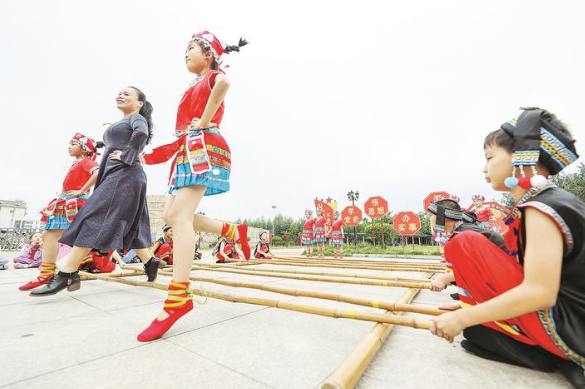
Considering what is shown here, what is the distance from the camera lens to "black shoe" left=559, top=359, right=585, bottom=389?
32.5 inches

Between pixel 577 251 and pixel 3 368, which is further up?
pixel 577 251

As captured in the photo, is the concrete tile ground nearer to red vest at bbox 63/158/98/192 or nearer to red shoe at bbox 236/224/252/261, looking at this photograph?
red shoe at bbox 236/224/252/261

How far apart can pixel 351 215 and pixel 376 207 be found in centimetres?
152

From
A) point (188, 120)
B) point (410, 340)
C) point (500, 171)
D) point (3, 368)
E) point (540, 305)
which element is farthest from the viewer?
point (188, 120)

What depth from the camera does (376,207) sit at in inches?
542

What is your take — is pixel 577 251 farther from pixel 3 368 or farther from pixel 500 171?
pixel 3 368

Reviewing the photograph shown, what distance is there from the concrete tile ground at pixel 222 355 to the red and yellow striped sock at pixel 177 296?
13 cm

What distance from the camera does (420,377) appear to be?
892 mm

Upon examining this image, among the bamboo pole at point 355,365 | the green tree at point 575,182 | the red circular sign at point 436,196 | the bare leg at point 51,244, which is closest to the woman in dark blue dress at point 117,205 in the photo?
the bare leg at point 51,244

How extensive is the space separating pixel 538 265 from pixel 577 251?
6.3 inches

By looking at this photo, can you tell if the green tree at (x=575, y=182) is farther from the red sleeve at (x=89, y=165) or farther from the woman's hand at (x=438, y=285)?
the red sleeve at (x=89, y=165)

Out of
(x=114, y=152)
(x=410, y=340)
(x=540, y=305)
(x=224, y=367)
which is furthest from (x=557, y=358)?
(x=114, y=152)

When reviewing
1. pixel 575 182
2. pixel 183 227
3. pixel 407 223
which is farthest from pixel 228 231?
pixel 575 182

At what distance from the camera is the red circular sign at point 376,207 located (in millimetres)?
13539
